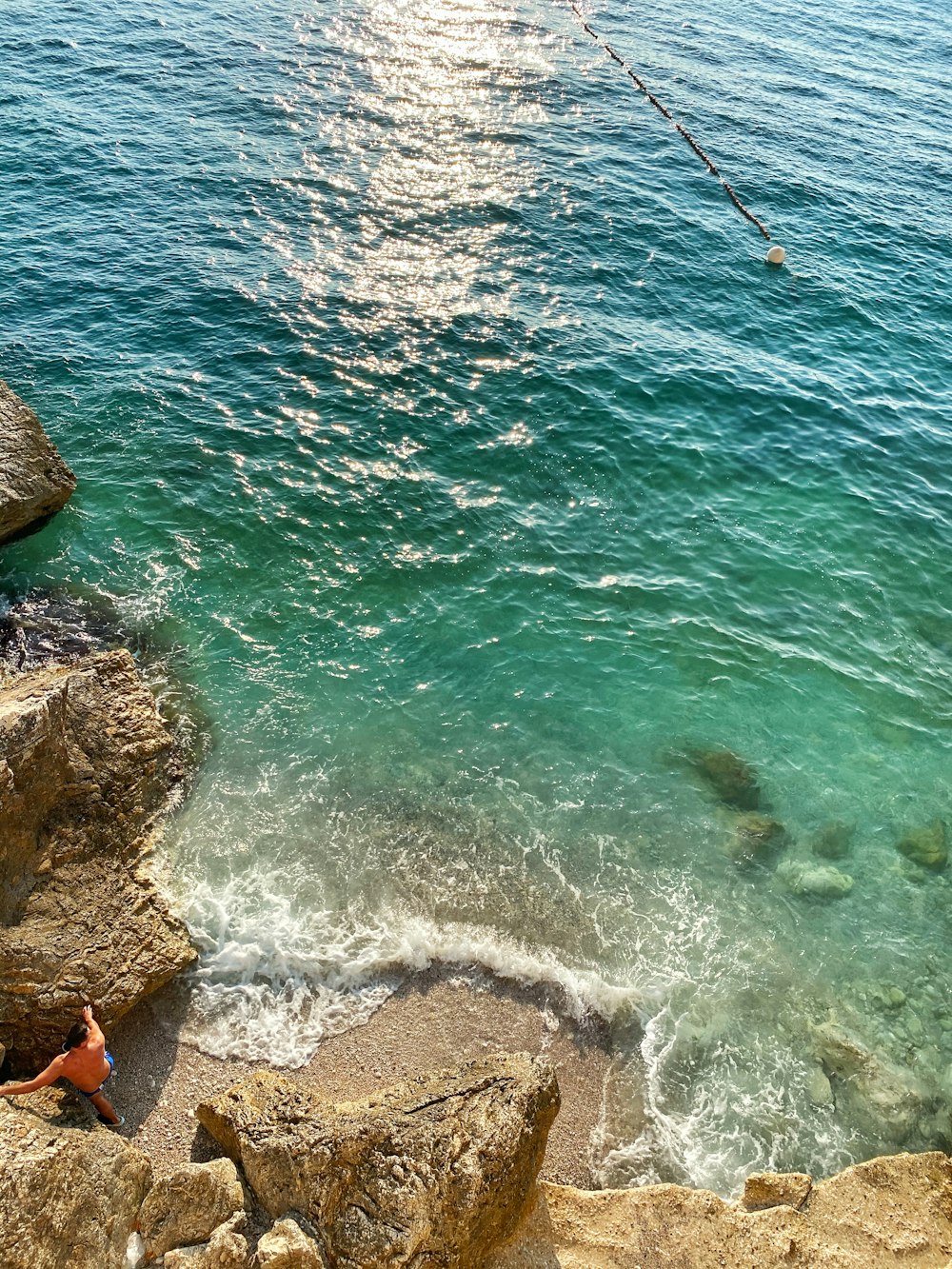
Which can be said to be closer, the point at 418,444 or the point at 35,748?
the point at 35,748

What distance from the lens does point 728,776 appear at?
17.6 metres

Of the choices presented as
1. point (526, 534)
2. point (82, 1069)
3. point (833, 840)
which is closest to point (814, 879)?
point (833, 840)

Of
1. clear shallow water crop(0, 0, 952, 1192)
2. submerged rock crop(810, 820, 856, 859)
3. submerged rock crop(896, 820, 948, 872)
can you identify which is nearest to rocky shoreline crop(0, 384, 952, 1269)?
clear shallow water crop(0, 0, 952, 1192)

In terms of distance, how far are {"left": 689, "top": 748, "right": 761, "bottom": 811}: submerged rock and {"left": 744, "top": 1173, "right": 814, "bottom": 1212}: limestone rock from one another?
23.3ft

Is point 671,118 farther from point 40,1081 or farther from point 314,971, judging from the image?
point 40,1081

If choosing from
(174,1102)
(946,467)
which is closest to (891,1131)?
(174,1102)

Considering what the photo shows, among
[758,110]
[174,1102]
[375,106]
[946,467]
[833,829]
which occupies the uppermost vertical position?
[758,110]

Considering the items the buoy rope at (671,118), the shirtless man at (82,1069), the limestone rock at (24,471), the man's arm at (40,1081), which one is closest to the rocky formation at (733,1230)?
the shirtless man at (82,1069)

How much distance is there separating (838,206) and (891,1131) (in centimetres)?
3730

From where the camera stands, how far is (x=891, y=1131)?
12930 millimetres

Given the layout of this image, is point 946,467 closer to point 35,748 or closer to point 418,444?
point 418,444

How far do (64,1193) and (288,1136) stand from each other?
8.18 ft

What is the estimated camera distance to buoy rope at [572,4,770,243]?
117 feet

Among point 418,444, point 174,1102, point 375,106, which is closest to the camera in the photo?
point 174,1102
